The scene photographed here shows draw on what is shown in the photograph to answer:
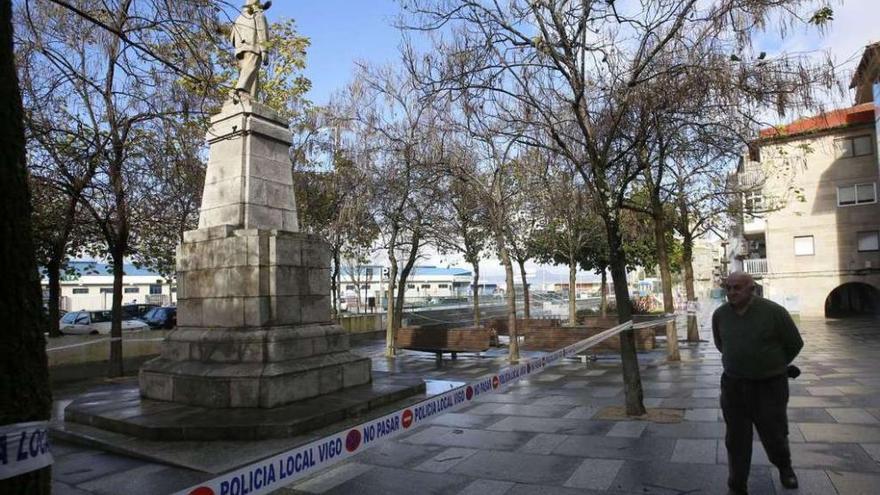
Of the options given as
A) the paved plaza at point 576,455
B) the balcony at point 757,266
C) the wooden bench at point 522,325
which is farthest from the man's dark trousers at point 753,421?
the balcony at point 757,266

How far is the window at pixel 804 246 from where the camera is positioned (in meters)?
31.6

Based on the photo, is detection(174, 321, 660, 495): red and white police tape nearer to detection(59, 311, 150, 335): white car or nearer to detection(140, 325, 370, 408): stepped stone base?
detection(140, 325, 370, 408): stepped stone base

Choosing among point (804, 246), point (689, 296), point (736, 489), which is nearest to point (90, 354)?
point (736, 489)

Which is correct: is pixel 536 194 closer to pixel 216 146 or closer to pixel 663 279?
pixel 663 279

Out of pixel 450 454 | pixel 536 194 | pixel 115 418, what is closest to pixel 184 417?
pixel 115 418

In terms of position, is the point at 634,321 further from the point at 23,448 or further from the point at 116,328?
the point at 23,448

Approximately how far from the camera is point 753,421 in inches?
181

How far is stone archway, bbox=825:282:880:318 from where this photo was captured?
31.6 meters

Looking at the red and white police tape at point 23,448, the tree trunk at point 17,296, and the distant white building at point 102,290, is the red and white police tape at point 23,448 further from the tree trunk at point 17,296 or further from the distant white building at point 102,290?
the distant white building at point 102,290

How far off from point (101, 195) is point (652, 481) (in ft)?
42.8

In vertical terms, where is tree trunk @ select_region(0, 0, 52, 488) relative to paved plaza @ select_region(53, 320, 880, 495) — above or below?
above

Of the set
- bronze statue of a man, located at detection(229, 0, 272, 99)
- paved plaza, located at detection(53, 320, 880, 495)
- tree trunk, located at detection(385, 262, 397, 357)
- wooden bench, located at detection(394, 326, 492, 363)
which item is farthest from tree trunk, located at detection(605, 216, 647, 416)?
tree trunk, located at detection(385, 262, 397, 357)

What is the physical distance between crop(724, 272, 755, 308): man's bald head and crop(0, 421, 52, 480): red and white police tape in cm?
462

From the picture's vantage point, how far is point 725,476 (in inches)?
193
